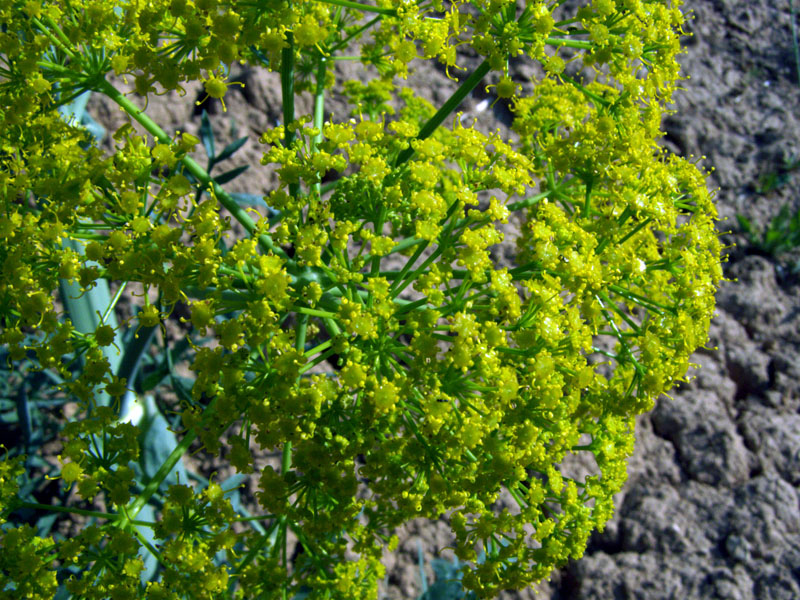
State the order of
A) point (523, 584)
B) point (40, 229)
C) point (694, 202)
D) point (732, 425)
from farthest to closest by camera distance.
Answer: point (732, 425) < point (694, 202) < point (523, 584) < point (40, 229)

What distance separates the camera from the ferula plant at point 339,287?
4.88ft

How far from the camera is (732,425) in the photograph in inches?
129

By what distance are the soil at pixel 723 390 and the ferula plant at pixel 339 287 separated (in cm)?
134

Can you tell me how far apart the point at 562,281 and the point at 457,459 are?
18.4 inches

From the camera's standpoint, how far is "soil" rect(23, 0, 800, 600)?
2998mm

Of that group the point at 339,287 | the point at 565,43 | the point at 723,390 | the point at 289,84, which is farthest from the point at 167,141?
the point at 723,390

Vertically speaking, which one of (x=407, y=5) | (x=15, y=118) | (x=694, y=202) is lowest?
(x=694, y=202)

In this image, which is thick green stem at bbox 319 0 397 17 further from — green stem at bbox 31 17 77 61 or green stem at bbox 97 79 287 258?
green stem at bbox 31 17 77 61

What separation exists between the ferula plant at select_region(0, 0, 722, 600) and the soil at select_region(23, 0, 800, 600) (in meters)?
1.34

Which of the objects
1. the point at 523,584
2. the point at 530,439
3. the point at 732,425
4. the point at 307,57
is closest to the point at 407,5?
the point at 307,57

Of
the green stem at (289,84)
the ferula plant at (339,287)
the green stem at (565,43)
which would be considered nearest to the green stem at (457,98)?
the ferula plant at (339,287)

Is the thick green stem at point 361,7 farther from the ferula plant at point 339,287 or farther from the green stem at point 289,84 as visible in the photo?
the green stem at point 289,84

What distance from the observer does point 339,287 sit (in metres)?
1.60

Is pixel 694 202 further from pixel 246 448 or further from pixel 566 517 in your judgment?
pixel 246 448
